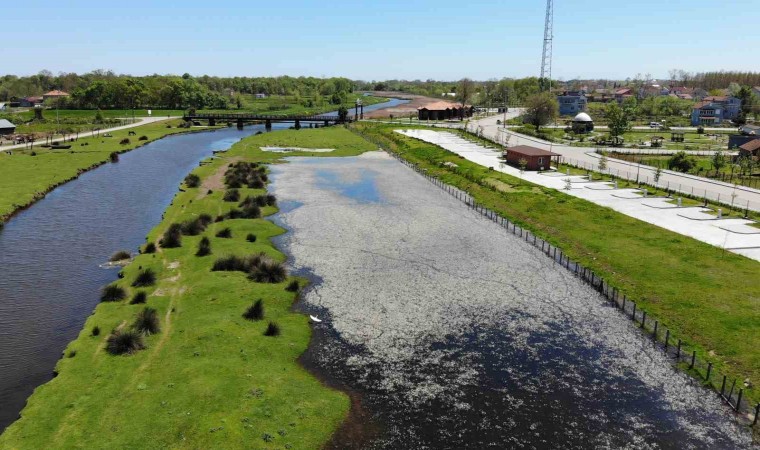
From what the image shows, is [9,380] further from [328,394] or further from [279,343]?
[328,394]

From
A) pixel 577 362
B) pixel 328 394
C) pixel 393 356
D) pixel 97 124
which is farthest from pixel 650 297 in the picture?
pixel 97 124

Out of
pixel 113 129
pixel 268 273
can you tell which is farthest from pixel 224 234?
pixel 113 129

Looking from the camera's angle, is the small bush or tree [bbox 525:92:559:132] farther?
tree [bbox 525:92:559:132]

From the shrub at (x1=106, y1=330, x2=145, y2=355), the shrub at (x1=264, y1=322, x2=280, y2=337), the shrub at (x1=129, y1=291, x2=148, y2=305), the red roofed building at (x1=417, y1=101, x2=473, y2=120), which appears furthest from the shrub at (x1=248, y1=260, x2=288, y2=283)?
the red roofed building at (x1=417, y1=101, x2=473, y2=120)

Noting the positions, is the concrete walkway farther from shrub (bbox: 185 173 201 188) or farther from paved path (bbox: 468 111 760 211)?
shrub (bbox: 185 173 201 188)

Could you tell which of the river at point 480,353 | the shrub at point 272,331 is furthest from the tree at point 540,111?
the shrub at point 272,331

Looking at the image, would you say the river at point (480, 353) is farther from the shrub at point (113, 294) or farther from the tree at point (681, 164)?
the tree at point (681, 164)

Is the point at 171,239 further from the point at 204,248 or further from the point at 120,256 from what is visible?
the point at 120,256
